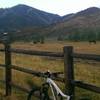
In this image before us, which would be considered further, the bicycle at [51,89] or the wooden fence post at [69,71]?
the wooden fence post at [69,71]

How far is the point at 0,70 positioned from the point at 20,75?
8.38 feet

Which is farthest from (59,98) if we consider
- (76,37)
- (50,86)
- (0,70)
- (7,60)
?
(76,37)

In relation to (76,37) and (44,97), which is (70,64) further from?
(76,37)

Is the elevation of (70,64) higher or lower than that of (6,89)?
higher

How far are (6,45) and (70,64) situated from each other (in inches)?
152

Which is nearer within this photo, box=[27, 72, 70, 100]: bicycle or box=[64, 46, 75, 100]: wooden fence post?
box=[27, 72, 70, 100]: bicycle

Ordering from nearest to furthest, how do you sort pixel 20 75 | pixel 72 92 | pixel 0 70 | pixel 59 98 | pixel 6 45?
pixel 59 98
pixel 72 92
pixel 6 45
pixel 20 75
pixel 0 70

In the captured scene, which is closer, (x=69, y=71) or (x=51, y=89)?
(x=51, y=89)

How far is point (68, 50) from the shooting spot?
9.49 m

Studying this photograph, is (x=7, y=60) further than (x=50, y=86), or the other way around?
(x=7, y=60)

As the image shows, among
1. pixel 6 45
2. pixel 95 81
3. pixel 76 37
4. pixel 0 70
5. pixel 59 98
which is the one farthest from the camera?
pixel 76 37

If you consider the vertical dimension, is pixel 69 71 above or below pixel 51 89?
above

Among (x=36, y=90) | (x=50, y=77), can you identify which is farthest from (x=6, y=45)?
(x=50, y=77)

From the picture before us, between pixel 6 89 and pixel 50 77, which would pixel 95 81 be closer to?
pixel 6 89
